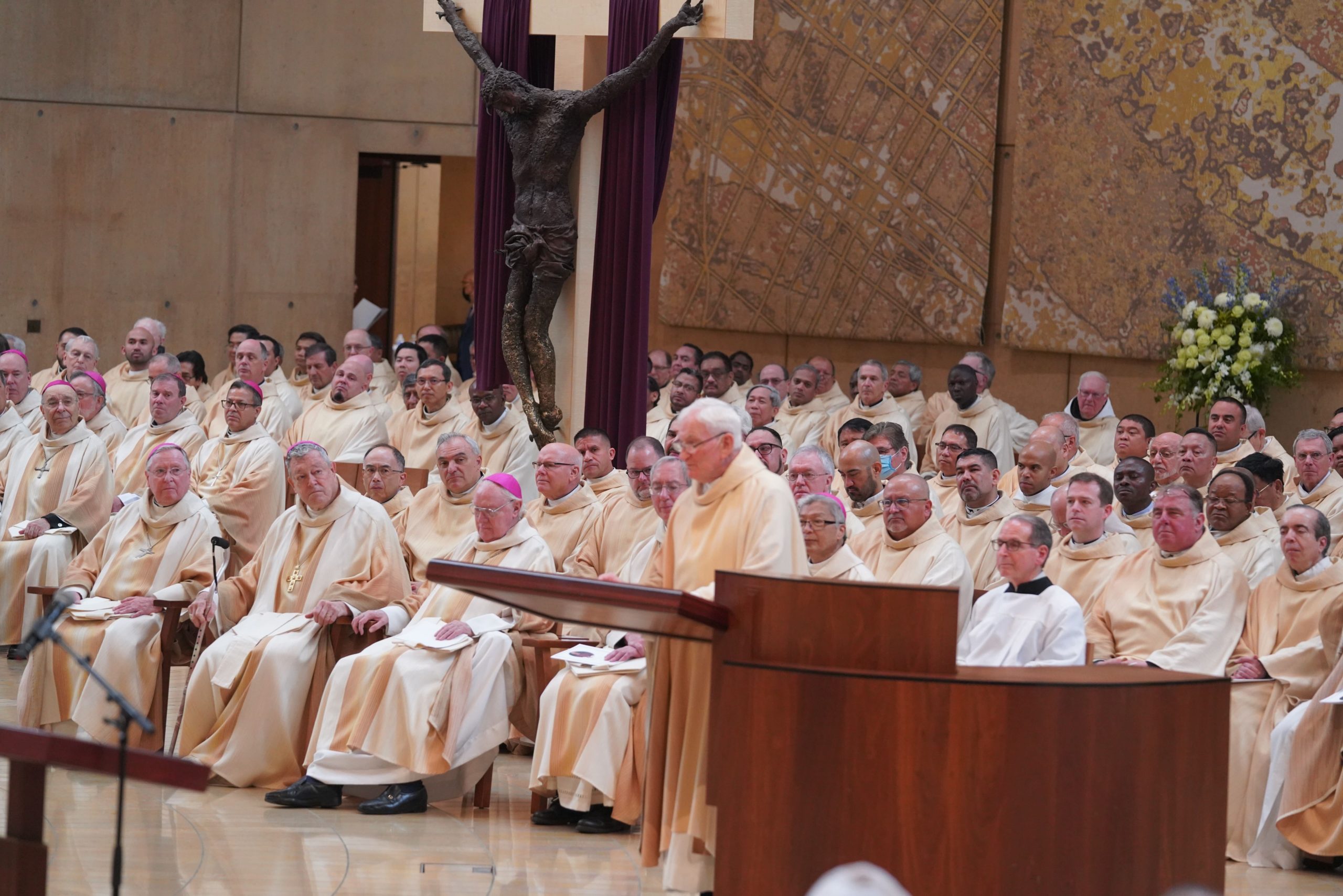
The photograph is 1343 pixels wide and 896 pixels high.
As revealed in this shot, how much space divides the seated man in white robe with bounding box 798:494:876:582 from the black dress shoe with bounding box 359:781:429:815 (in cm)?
177

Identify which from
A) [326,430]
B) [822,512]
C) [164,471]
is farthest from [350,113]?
[822,512]

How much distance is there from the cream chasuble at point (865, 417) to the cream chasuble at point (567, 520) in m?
2.98

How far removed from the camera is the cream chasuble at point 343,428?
11.2 metres

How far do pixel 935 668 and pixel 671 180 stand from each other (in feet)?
35.5

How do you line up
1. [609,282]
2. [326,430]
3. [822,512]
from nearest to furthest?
[822,512]
[609,282]
[326,430]

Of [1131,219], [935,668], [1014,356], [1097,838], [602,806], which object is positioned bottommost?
[602,806]

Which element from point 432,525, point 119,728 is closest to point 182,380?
point 432,525

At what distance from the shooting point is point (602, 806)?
21.7 feet

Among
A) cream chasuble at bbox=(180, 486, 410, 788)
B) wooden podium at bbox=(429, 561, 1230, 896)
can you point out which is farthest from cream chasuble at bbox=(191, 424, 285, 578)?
wooden podium at bbox=(429, 561, 1230, 896)

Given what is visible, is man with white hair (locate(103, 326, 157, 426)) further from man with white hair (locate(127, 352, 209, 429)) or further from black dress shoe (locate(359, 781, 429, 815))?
black dress shoe (locate(359, 781, 429, 815))

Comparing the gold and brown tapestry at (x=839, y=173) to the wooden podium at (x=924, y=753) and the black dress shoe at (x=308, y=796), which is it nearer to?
the black dress shoe at (x=308, y=796)

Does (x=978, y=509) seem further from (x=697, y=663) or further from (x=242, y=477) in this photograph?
(x=242, y=477)

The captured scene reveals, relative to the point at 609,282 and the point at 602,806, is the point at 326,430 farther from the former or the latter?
the point at 602,806

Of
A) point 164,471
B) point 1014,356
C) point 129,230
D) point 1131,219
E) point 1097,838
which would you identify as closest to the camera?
point 1097,838
